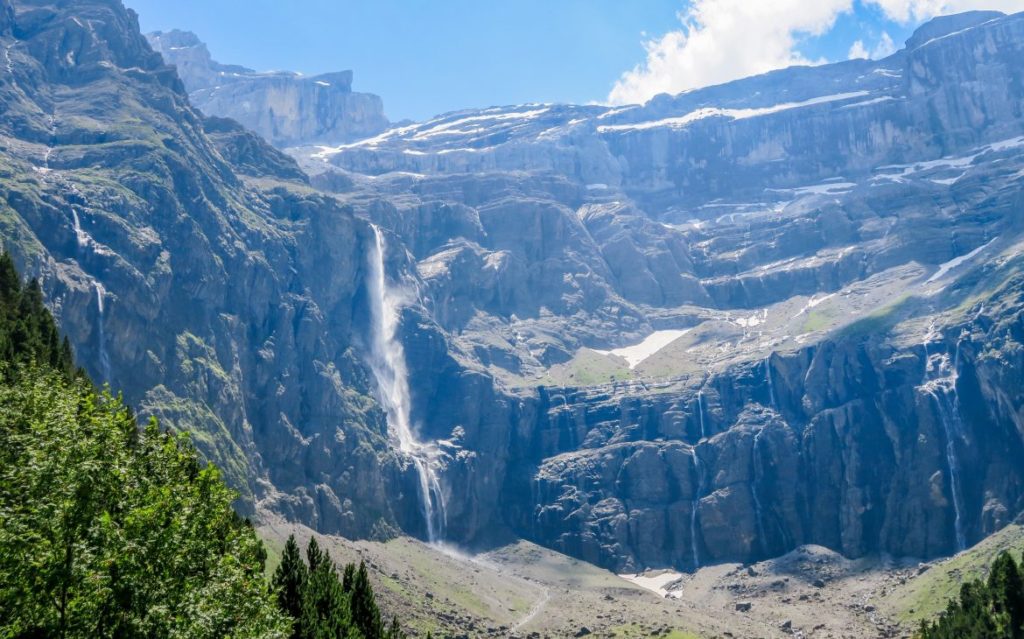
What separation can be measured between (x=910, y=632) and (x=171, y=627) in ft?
592

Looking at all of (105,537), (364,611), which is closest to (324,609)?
(364,611)

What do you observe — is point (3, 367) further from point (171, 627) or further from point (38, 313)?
point (38, 313)

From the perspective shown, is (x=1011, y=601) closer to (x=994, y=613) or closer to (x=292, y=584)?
(x=994, y=613)

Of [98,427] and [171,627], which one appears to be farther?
[98,427]

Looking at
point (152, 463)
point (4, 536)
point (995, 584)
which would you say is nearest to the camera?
point (4, 536)

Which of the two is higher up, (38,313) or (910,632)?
(38,313)

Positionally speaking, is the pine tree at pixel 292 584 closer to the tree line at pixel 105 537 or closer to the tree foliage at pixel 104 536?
the tree line at pixel 105 537

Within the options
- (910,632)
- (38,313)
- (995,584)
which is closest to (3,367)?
(38,313)

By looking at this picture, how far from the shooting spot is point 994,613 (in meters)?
135

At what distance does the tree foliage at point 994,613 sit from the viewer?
125 meters

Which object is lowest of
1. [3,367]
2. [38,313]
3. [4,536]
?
[4,536]

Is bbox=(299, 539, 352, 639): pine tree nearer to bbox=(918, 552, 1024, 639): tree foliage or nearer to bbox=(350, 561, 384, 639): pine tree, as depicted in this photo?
bbox=(350, 561, 384, 639): pine tree

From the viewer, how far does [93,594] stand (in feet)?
133

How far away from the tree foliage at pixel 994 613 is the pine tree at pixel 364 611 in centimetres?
8022
